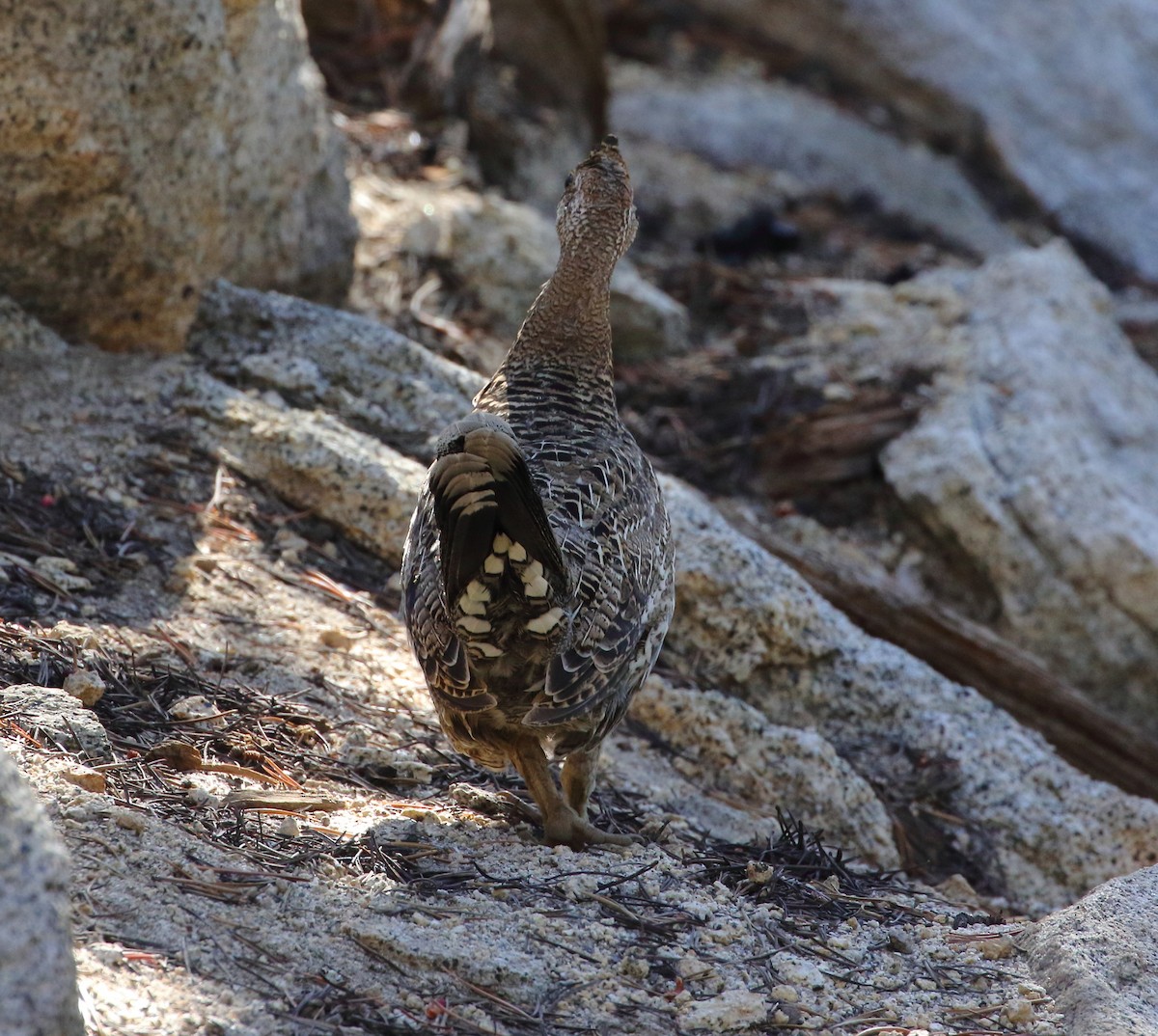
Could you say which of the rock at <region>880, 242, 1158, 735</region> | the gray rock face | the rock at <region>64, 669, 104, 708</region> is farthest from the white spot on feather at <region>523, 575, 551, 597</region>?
the rock at <region>880, 242, 1158, 735</region>

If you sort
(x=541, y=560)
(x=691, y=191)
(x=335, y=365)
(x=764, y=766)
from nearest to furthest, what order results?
1. (x=541, y=560)
2. (x=764, y=766)
3. (x=335, y=365)
4. (x=691, y=191)

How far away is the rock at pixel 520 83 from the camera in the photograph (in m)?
10.0

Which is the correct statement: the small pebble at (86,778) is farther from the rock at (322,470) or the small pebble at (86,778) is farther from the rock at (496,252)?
the rock at (496,252)

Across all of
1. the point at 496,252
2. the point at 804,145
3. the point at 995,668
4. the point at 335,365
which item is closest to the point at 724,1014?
the point at 995,668

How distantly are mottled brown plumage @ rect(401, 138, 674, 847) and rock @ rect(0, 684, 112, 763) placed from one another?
970mm

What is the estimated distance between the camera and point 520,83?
35.9 feet

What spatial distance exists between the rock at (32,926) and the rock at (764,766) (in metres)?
3.15

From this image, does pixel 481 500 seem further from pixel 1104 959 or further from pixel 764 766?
pixel 764 766

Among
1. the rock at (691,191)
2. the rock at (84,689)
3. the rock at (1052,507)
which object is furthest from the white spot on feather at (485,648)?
the rock at (691,191)

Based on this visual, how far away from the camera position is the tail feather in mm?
3613

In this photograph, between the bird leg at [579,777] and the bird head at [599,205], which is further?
the bird head at [599,205]

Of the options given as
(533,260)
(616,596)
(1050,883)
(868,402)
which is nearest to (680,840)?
(616,596)

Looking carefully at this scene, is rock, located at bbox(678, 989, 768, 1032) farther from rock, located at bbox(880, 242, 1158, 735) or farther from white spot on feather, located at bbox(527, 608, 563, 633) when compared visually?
rock, located at bbox(880, 242, 1158, 735)

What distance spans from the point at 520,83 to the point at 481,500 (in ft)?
26.5
